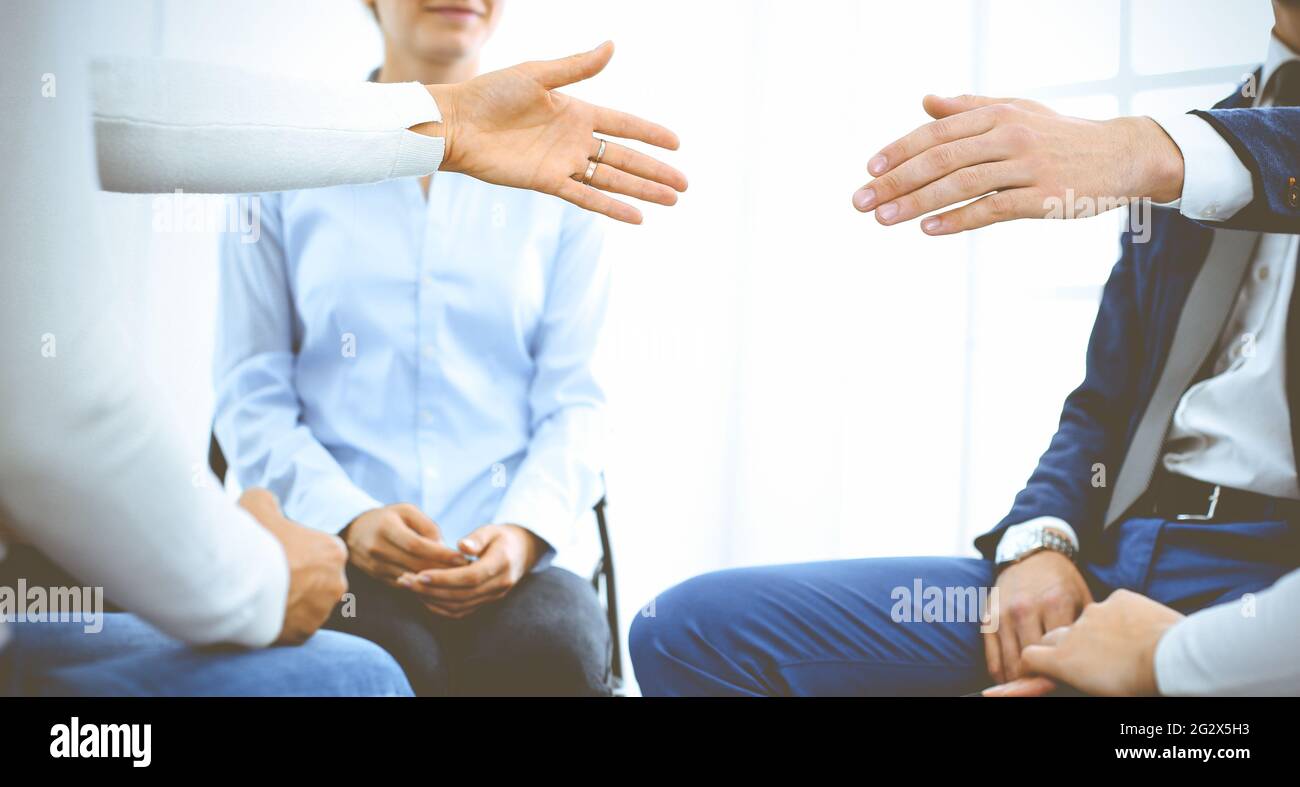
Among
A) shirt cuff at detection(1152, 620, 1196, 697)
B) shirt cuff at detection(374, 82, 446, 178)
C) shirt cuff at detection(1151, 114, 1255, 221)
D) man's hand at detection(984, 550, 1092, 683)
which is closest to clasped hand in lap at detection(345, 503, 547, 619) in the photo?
shirt cuff at detection(374, 82, 446, 178)

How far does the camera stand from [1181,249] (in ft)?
2.73

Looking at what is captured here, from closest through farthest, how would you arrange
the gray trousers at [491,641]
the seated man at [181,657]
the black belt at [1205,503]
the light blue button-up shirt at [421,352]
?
the seated man at [181,657]
the black belt at [1205,503]
the gray trousers at [491,641]
the light blue button-up shirt at [421,352]

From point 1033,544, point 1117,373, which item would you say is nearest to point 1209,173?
point 1117,373

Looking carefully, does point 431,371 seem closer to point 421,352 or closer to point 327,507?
point 421,352

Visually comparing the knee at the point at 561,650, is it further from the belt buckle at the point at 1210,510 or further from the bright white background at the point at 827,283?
the bright white background at the point at 827,283

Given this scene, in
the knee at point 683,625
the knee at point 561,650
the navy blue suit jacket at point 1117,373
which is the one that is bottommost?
the knee at point 561,650

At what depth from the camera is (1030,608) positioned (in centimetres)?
79

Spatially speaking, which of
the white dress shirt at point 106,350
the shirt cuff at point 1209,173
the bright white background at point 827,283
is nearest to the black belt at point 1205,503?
the shirt cuff at point 1209,173

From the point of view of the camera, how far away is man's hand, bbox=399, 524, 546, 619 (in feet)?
3.14

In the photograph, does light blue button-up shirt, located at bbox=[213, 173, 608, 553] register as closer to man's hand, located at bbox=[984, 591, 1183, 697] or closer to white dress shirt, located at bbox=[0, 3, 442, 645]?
white dress shirt, located at bbox=[0, 3, 442, 645]

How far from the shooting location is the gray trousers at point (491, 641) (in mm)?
933

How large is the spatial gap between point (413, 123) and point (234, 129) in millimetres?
141

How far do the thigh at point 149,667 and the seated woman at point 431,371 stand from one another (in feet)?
1.08
